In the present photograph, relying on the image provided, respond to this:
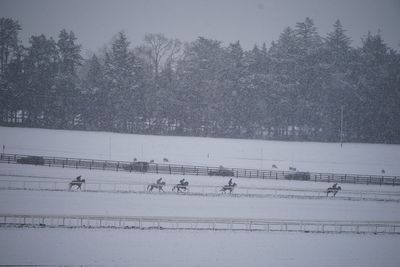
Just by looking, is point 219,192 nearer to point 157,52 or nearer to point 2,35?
point 2,35

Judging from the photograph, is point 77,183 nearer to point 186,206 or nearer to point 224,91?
point 186,206

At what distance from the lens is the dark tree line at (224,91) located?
290 feet

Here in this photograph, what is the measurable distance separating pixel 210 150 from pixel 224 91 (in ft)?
82.0

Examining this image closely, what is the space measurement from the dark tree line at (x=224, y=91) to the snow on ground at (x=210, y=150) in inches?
259

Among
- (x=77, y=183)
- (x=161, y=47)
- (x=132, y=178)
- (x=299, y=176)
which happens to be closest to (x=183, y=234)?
(x=77, y=183)

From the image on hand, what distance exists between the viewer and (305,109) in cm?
9169

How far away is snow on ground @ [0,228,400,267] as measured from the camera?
21.7m

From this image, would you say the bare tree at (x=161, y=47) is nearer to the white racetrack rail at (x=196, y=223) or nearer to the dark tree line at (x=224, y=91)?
the dark tree line at (x=224, y=91)

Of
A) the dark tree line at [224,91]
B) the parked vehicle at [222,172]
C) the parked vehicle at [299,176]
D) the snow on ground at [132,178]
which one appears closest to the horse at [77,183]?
the snow on ground at [132,178]

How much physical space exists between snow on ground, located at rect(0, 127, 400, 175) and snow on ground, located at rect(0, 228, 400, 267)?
30206 mm

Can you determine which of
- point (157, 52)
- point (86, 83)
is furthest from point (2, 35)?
point (157, 52)

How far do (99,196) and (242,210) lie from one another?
10107mm

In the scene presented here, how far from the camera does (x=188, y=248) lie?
78.1 feet

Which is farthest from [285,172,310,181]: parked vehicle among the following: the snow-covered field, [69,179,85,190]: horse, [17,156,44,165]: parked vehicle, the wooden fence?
[17,156,44,165]: parked vehicle
